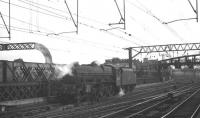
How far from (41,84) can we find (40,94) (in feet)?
2.64

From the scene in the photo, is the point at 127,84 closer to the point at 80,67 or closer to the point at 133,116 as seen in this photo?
the point at 80,67

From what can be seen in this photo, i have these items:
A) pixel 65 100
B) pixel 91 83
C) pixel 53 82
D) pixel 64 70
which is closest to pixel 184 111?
pixel 65 100

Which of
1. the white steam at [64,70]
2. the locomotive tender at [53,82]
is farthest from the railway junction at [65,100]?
the white steam at [64,70]

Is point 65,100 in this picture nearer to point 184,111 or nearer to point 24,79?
point 24,79

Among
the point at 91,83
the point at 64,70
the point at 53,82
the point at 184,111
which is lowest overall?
the point at 184,111

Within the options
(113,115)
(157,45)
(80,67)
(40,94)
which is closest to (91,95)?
(80,67)

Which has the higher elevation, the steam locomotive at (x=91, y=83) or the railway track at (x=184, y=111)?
the steam locomotive at (x=91, y=83)

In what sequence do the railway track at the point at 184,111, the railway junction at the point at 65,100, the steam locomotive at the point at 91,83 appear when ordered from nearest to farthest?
the railway track at the point at 184,111
the railway junction at the point at 65,100
the steam locomotive at the point at 91,83

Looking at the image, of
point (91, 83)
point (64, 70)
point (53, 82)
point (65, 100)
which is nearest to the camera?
point (53, 82)

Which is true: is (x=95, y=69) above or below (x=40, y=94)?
above

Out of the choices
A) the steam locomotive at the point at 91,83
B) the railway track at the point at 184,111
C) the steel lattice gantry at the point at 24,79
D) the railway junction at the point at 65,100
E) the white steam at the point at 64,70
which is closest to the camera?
the railway track at the point at 184,111

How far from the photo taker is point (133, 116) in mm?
15609

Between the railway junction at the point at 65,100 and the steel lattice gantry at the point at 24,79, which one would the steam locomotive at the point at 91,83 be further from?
the steel lattice gantry at the point at 24,79

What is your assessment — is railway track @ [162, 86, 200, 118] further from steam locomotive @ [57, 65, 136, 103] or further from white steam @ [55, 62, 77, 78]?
white steam @ [55, 62, 77, 78]
